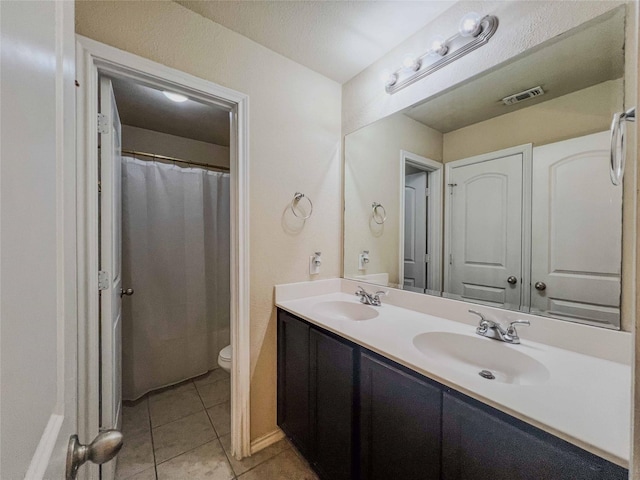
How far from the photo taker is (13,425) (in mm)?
247

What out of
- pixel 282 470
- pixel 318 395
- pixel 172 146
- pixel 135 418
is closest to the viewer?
pixel 318 395

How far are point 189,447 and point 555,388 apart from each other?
182cm

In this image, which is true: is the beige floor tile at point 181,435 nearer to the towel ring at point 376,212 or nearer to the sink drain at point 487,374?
the sink drain at point 487,374

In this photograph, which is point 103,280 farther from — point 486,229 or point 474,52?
point 474,52

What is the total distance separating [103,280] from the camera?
1.18m

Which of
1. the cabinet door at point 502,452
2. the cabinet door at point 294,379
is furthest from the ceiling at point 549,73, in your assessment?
the cabinet door at point 294,379

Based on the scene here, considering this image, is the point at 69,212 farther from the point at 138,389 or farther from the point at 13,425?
the point at 138,389

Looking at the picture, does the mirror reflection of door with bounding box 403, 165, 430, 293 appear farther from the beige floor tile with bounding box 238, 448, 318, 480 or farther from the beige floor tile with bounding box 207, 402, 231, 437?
the beige floor tile with bounding box 207, 402, 231, 437

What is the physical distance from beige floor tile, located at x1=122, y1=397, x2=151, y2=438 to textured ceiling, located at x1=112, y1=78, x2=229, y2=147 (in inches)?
85.4

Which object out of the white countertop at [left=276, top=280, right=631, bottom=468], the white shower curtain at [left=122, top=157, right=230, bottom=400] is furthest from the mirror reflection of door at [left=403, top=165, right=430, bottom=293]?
the white shower curtain at [left=122, top=157, right=230, bottom=400]

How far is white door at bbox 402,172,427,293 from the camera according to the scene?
60.2 inches

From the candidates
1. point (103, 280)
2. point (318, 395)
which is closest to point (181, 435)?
point (318, 395)

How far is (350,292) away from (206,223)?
58.9 inches

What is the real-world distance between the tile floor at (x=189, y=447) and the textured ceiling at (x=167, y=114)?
2.12 meters
